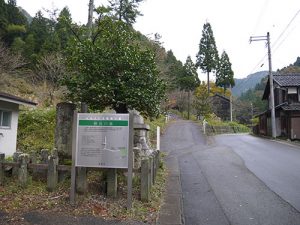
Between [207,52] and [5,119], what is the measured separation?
38972 mm

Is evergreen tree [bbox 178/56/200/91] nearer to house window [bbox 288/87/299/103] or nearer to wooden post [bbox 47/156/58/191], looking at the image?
house window [bbox 288/87/299/103]

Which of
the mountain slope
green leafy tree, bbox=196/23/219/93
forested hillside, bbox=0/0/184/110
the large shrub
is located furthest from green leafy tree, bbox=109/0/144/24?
the mountain slope

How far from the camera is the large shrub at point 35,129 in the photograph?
1259 cm

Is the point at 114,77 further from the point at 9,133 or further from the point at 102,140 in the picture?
the point at 9,133

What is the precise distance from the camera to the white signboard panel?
5.33 m

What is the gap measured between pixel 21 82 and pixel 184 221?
887 inches

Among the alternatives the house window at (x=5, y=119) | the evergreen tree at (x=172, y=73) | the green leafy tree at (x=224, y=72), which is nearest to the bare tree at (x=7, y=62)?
the house window at (x=5, y=119)

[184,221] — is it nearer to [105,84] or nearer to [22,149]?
[105,84]

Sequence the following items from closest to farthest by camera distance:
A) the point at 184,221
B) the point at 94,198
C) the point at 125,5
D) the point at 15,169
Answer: the point at 184,221
the point at 94,198
the point at 15,169
the point at 125,5

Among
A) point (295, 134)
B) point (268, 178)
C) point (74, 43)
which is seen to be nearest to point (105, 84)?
point (74, 43)

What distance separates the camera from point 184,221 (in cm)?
508

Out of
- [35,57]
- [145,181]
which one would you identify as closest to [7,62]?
[35,57]

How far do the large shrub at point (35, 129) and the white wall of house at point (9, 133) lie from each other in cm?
89

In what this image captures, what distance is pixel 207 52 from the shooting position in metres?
46.0
